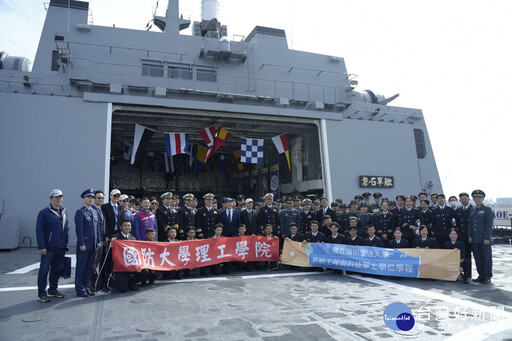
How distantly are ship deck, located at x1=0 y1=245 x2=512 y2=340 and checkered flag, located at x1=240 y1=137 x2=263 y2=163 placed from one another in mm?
8842

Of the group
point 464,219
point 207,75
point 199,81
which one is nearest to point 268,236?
point 464,219

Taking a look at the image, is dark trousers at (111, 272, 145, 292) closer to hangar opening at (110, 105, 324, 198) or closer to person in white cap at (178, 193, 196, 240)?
person in white cap at (178, 193, 196, 240)

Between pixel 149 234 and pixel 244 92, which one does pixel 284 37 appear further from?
pixel 149 234

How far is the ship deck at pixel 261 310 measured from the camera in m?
3.49

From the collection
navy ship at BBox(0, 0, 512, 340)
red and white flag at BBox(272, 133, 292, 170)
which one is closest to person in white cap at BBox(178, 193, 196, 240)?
navy ship at BBox(0, 0, 512, 340)

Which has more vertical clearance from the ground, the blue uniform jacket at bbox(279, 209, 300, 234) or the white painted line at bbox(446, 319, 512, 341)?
the blue uniform jacket at bbox(279, 209, 300, 234)

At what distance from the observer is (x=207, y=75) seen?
1406 centimetres

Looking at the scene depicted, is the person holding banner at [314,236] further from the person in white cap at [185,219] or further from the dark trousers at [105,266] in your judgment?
the dark trousers at [105,266]

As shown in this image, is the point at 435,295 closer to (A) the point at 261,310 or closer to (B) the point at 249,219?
(A) the point at 261,310

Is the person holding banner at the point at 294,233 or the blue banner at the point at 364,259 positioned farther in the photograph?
the person holding banner at the point at 294,233

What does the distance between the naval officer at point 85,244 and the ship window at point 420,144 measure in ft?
50.6

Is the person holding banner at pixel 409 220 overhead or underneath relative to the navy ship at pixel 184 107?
underneath

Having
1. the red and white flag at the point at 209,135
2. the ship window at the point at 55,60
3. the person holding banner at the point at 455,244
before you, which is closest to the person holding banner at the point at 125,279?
the person holding banner at the point at 455,244

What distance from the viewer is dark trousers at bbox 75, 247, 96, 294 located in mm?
5195
